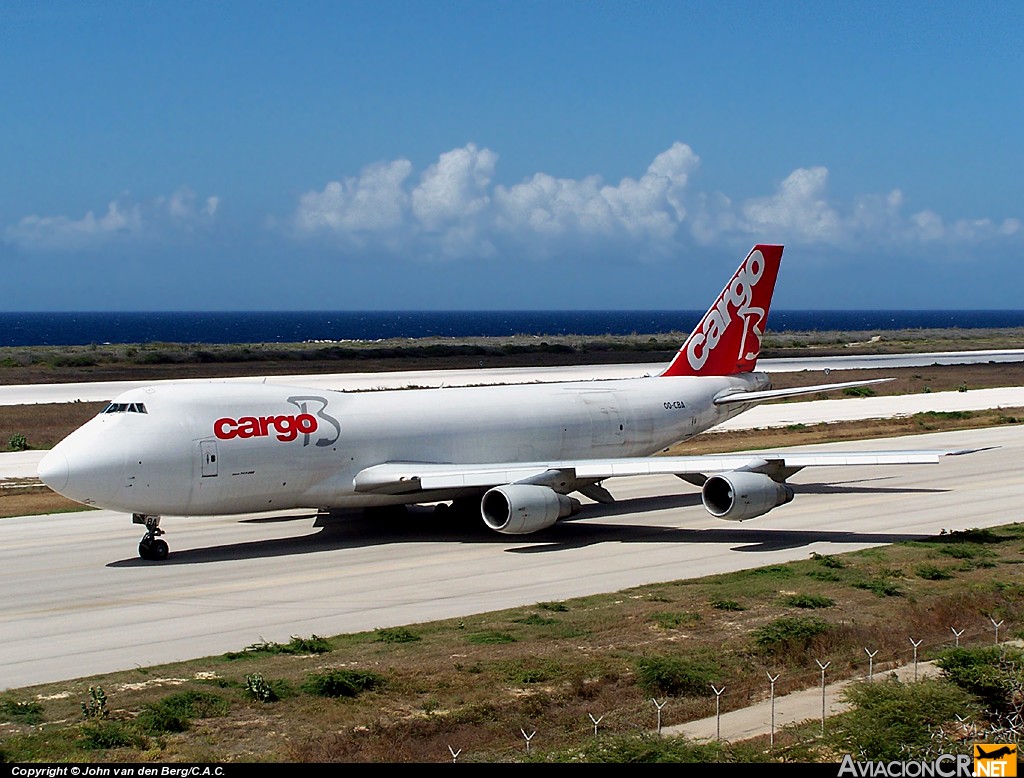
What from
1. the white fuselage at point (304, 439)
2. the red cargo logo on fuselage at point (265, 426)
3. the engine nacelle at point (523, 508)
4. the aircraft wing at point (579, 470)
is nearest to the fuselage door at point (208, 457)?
the white fuselage at point (304, 439)

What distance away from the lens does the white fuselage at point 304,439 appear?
97.1 feet

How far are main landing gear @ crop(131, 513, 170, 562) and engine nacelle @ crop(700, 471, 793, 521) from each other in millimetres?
14255

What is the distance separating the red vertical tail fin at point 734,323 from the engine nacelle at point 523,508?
13288mm

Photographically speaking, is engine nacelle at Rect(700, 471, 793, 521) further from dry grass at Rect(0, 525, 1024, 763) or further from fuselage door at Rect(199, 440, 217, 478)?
fuselage door at Rect(199, 440, 217, 478)

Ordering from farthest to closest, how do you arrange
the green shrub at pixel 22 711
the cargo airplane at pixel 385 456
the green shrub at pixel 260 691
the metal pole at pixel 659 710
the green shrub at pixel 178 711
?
the cargo airplane at pixel 385 456, the green shrub at pixel 260 691, the green shrub at pixel 22 711, the metal pole at pixel 659 710, the green shrub at pixel 178 711

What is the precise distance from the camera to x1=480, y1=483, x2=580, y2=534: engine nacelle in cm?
3216

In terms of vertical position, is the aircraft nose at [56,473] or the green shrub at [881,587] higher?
the aircraft nose at [56,473]

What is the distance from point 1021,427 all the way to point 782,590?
42.0 m

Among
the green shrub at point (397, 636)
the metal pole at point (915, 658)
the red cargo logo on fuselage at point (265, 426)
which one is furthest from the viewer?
the red cargo logo on fuselage at point (265, 426)

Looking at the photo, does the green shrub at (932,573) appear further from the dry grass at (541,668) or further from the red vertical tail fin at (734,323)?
the red vertical tail fin at (734,323)

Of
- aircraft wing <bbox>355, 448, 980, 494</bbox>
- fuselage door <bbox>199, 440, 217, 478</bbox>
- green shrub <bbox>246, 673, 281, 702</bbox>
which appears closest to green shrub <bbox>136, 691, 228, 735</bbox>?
green shrub <bbox>246, 673, 281, 702</bbox>

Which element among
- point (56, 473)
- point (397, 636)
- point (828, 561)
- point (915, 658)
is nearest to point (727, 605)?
point (915, 658)

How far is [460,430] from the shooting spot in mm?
36156

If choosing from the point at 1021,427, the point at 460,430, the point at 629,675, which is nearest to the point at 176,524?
the point at 460,430
